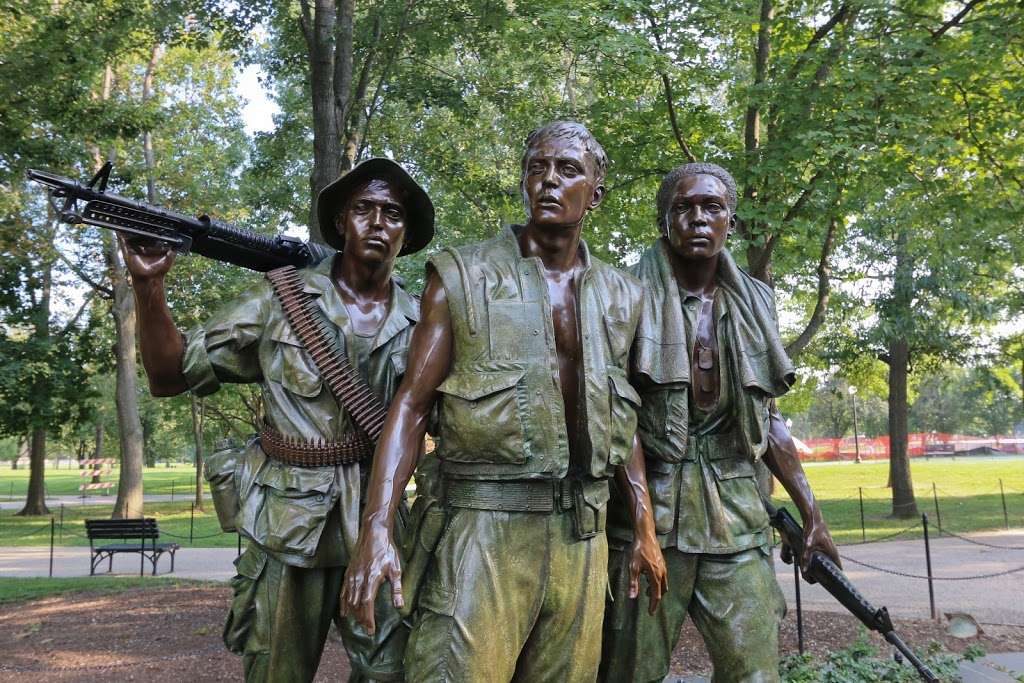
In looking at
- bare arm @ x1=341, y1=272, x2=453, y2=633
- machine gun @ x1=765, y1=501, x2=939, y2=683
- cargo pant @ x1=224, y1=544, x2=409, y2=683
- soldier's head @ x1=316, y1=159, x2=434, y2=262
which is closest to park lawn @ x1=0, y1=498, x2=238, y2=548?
machine gun @ x1=765, y1=501, x2=939, y2=683

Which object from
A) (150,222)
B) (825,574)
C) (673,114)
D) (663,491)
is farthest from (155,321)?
(673,114)

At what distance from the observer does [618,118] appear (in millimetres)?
9664

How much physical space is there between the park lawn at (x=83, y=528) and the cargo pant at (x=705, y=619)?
43.1 feet

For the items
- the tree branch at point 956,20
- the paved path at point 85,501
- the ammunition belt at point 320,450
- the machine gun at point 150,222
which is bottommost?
the paved path at point 85,501

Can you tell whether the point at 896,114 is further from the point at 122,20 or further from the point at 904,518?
the point at 904,518

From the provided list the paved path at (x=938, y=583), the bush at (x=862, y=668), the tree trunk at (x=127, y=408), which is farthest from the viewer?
the tree trunk at (x=127, y=408)

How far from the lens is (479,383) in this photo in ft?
8.57

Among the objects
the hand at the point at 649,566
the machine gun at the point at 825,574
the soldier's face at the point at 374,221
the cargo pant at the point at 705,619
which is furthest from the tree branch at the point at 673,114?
the hand at the point at 649,566

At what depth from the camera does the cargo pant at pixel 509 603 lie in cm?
254

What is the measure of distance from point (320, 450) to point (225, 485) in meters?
0.42

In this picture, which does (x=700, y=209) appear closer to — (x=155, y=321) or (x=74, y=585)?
(x=155, y=321)

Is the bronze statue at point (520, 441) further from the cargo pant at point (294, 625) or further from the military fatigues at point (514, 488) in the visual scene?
the cargo pant at point (294, 625)

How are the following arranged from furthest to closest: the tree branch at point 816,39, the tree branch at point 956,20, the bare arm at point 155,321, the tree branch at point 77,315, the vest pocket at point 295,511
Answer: the tree branch at point 77,315 < the tree branch at point 816,39 < the tree branch at point 956,20 < the vest pocket at point 295,511 < the bare arm at point 155,321

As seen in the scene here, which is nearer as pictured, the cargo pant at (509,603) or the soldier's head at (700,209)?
the cargo pant at (509,603)
